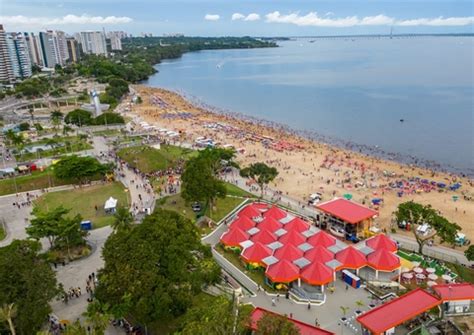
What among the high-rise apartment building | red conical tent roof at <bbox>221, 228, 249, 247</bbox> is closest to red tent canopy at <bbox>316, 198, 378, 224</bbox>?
red conical tent roof at <bbox>221, 228, 249, 247</bbox>

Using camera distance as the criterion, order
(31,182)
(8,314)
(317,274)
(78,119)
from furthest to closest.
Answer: (78,119) < (31,182) < (317,274) < (8,314)

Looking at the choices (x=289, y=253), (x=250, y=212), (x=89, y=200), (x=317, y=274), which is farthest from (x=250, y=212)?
(x=89, y=200)

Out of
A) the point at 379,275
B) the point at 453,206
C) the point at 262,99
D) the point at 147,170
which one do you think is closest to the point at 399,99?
the point at 262,99

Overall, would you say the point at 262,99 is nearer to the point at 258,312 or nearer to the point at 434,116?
the point at 434,116

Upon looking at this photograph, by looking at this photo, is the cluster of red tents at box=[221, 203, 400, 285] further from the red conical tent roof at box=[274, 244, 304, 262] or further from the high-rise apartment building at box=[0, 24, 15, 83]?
the high-rise apartment building at box=[0, 24, 15, 83]

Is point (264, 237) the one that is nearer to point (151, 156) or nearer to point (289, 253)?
point (289, 253)

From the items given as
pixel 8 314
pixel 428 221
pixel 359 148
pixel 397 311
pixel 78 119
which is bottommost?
pixel 359 148
